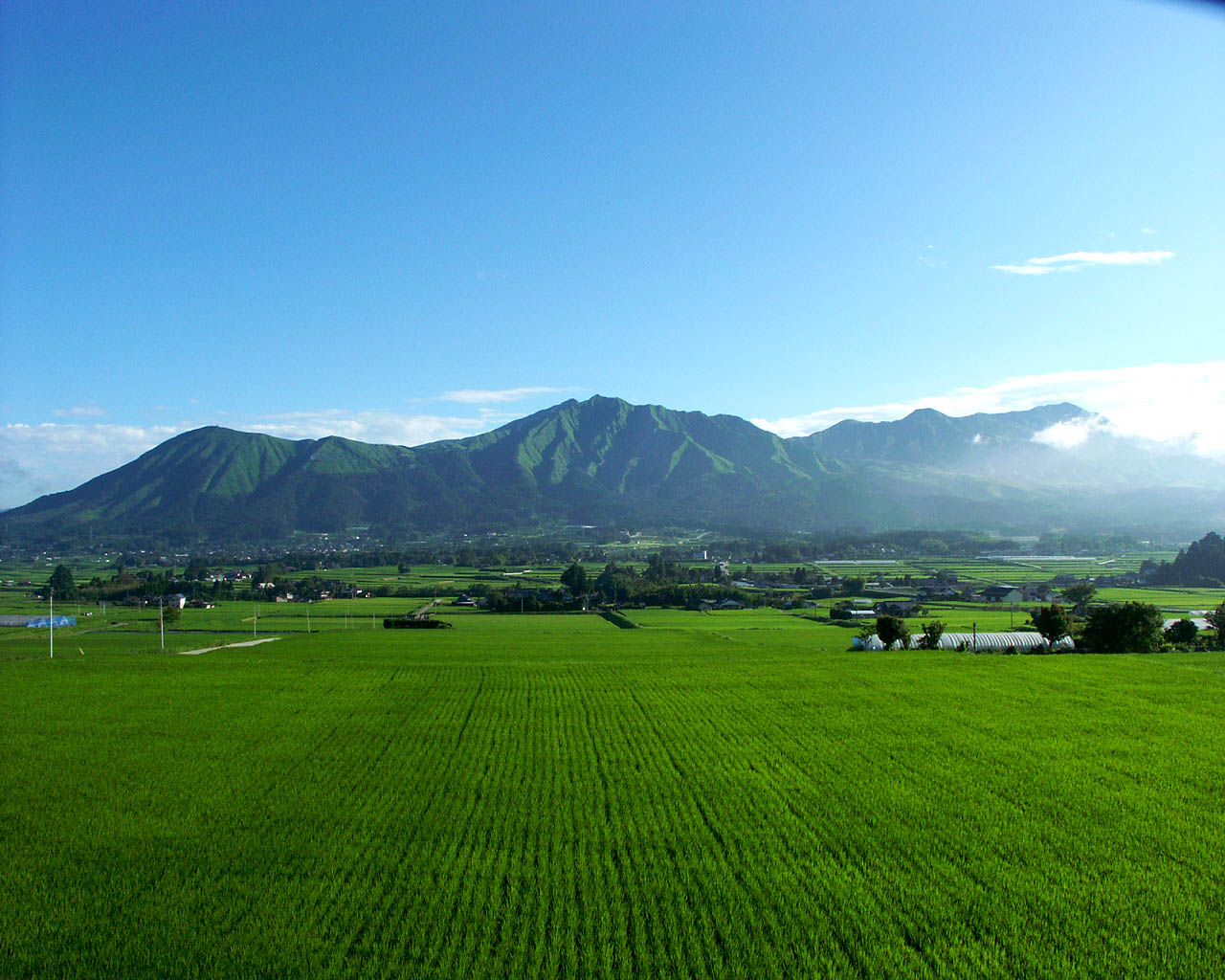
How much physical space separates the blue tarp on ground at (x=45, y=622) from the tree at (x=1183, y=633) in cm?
5668

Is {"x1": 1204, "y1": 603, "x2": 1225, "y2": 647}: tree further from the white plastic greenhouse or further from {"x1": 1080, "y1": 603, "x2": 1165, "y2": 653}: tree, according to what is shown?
the white plastic greenhouse

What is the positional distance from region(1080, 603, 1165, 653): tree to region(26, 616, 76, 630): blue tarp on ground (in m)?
53.0

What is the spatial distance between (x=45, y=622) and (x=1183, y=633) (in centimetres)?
5867

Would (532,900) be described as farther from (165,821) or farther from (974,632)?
(974,632)

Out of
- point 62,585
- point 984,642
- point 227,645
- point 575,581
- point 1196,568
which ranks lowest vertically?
point 1196,568

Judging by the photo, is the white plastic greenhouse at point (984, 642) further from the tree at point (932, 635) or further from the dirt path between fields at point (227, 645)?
the dirt path between fields at point (227, 645)

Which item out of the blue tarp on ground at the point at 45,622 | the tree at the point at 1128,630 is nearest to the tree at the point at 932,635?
the tree at the point at 1128,630

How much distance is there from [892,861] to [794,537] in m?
162

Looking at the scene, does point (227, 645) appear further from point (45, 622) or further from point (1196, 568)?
point (1196, 568)

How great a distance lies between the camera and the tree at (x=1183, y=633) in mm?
38531

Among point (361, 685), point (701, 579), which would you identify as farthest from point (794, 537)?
point (361, 685)

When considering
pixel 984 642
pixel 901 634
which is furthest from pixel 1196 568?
pixel 901 634

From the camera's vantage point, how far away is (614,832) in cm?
1164

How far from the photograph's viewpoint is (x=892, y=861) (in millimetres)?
10555
